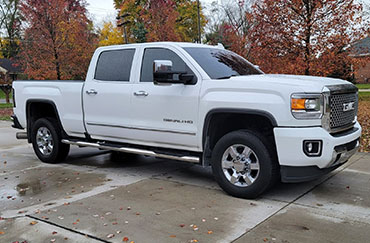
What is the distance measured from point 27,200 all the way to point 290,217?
11.0 ft

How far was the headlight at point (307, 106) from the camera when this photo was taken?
14.9 feet

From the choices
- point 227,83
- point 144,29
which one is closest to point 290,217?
point 227,83

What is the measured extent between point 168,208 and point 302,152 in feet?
5.60

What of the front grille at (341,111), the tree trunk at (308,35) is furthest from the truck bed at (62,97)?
the tree trunk at (308,35)

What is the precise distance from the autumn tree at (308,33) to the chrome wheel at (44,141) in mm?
6538

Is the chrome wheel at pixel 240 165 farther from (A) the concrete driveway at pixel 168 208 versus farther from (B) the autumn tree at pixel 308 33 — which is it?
(B) the autumn tree at pixel 308 33

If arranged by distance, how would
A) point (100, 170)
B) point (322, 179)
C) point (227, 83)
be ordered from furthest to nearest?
point (100, 170) < point (322, 179) < point (227, 83)

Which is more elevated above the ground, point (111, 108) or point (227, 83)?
point (227, 83)

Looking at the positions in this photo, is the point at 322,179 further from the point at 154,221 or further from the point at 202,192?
the point at 154,221

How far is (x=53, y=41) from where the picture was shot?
19406 millimetres

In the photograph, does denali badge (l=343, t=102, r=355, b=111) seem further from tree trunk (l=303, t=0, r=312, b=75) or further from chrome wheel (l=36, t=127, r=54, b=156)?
tree trunk (l=303, t=0, r=312, b=75)

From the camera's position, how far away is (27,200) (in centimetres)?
518

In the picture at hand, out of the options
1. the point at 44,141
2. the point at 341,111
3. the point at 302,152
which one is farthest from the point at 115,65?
the point at 341,111

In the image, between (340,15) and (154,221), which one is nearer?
(154,221)
